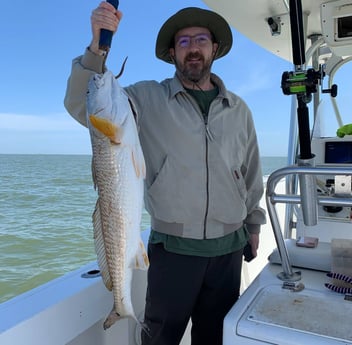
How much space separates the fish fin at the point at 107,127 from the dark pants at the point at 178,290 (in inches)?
30.0

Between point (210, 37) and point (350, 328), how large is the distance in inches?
60.5

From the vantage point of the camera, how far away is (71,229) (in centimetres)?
805

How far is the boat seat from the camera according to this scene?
5.72 ft

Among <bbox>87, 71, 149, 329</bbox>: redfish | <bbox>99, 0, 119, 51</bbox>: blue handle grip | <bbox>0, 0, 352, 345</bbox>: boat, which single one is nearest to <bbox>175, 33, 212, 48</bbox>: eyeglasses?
<bbox>0, 0, 352, 345</bbox>: boat

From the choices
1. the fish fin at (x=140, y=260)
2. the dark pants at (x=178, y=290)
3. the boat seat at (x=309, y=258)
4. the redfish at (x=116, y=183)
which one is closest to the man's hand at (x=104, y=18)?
the redfish at (x=116, y=183)

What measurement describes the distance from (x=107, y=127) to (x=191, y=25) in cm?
102

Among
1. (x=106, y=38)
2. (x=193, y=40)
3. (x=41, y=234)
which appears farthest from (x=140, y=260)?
(x=41, y=234)

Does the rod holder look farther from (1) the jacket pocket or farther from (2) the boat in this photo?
(1) the jacket pocket

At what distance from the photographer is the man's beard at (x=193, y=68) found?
1.90 m

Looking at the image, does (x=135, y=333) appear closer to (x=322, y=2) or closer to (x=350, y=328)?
(x=350, y=328)

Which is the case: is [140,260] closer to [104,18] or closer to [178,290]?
[178,290]

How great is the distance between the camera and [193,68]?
190 centimetres

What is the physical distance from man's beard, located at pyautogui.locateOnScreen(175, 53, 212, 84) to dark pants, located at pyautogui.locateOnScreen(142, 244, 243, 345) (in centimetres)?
88

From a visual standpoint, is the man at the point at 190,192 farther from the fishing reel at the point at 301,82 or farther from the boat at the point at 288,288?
the fishing reel at the point at 301,82
